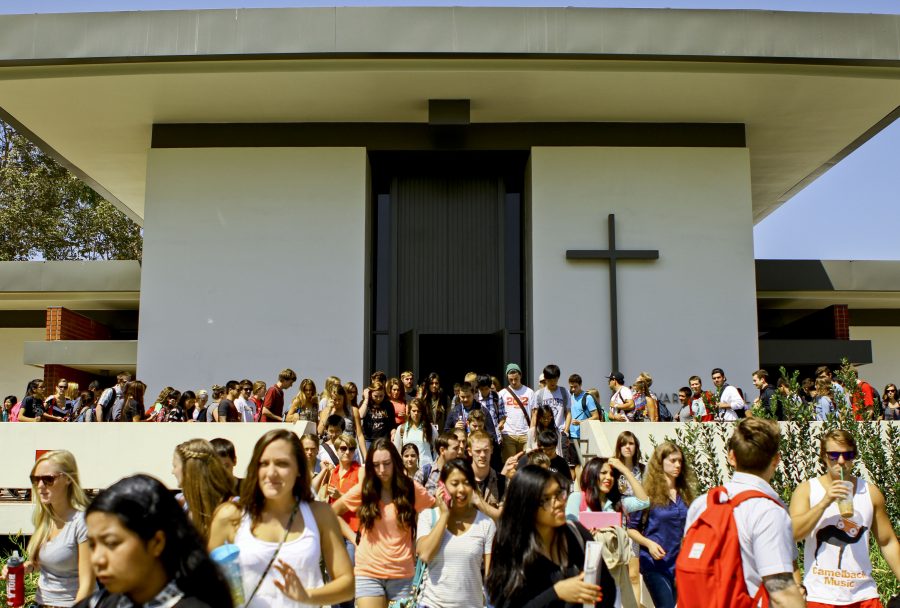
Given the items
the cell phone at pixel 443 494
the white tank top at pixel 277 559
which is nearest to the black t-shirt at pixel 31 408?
the cell phone at pixel 443 494

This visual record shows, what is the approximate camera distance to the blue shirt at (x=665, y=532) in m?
6.51

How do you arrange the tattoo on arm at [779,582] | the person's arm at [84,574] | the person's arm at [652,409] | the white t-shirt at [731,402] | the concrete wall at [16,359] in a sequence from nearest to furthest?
1. the tattoo on arm at [779,582]
2. the person's arm at [84,574]
3. the white t-shirt at [731,402]
4. the person's arm at [652,409]
5. the concrete wall at [16,359]

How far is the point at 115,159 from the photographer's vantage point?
19375 millimetres

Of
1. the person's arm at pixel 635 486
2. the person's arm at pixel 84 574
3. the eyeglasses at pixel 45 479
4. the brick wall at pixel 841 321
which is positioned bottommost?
the person's arm at pixel 84 574

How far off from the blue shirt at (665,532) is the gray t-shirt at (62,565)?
3762mm

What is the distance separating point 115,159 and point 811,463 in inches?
603

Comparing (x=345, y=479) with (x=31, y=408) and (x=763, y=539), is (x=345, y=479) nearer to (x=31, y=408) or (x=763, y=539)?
(x=763, y=539)

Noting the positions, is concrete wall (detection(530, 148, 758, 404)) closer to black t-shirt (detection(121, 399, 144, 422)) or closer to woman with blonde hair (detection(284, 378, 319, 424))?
woman with blonde hair (detection(284, 378, 319, 424))

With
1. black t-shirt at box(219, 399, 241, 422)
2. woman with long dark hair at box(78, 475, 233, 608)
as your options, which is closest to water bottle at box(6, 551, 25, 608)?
woman with long dark hair at box(78, 475, 233, 608)

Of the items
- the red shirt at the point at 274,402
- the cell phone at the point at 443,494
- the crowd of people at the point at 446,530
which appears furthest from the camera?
the red shirt at the point at 274,402

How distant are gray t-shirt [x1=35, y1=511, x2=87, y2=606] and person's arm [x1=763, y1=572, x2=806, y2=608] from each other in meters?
3.38

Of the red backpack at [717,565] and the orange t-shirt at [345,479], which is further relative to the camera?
the orange t-shirt at [345,479]

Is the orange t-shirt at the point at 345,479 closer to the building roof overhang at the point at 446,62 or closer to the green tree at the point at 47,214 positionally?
the building roof overhang at the point at 446,62

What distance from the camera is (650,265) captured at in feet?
54.9
